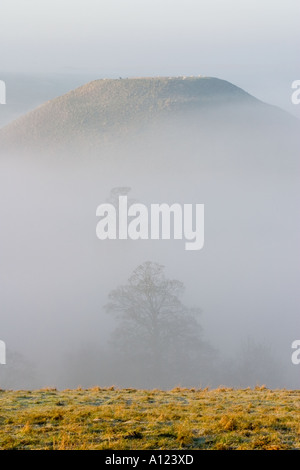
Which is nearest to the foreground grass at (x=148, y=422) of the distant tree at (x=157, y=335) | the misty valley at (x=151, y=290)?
the misty valley at (x=151, y=290)

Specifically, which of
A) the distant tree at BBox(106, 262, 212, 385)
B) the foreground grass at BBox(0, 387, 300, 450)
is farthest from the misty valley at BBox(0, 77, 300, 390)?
the foreground grass at BBox(0, 387, 300, 450)

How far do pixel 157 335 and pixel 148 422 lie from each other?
65716mm

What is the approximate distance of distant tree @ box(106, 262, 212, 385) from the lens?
→ 80.4 m

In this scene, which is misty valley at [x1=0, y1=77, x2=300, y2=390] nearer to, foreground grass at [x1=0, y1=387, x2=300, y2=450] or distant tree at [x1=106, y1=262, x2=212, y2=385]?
distant tree at [x1=106, y1=262, x2=212, y2=385]

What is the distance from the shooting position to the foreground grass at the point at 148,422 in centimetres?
1357

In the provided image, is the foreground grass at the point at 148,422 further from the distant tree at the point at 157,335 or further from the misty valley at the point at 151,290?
the distant tree at the point at 157,335

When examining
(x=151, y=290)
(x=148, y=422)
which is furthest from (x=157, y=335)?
(x=148, y=422)

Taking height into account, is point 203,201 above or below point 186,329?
above

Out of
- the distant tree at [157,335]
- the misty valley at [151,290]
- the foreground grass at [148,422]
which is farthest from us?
the misty valley at [151,290]

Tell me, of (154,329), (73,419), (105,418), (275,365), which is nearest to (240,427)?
(105,418)

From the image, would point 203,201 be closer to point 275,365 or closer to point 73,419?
point 275,365

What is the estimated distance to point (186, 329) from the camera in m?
85.5

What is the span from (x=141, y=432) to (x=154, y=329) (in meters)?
67.9

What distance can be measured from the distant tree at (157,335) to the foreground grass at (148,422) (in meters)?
56.6
